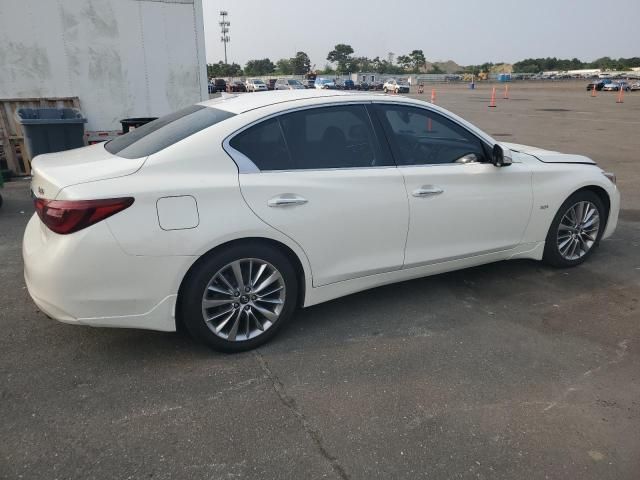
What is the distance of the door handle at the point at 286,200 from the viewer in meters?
3.14

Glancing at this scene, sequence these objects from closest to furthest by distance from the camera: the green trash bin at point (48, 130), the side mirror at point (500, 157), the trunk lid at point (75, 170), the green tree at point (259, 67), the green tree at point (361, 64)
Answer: the trunk lid at point (75, 170)
the side mirror at point (500, 157)
the green trash bin at point (48, 130)
the green tree at point (259, 67)
the green tree at point (361, 64)

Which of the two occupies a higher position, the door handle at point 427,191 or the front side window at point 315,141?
the front side window at point 315,141

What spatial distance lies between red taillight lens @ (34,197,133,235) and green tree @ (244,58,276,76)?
125 m

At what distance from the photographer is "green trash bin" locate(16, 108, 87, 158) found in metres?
7.78

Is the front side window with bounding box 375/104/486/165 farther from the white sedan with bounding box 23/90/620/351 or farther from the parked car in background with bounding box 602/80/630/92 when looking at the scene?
the parked car in background with bounding box 602/80/630/92

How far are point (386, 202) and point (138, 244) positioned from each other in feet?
5.40

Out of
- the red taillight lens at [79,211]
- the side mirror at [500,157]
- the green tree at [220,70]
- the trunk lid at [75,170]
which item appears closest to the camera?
the red taillight lens at [79,211]

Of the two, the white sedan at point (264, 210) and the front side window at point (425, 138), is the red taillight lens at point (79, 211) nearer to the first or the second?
the white sedan at point (264, 210)

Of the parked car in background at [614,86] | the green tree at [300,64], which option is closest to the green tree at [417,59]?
the green tree at [300,64]

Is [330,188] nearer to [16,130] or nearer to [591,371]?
[591,371]

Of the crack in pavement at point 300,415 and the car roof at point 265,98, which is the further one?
the car roof at point 265,98

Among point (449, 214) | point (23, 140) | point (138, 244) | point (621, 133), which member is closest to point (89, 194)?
point (138, 244)

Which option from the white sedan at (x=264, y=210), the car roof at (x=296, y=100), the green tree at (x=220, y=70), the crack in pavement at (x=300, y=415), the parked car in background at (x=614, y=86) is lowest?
the crack in pavement at (x=300, y=415)

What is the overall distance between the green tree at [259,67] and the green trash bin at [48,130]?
4691 inches
